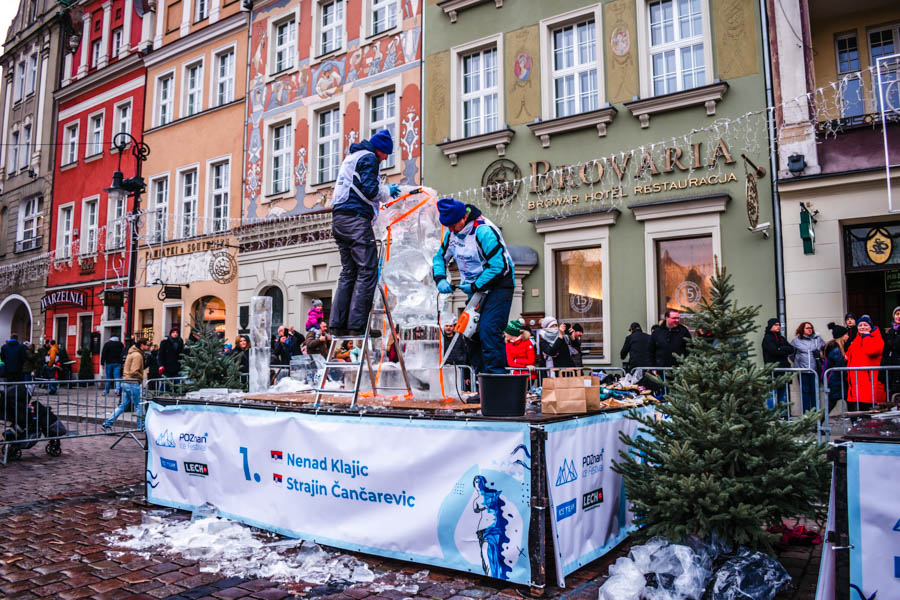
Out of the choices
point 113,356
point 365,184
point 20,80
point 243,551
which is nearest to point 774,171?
point 365,184

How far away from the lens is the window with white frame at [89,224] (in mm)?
24297

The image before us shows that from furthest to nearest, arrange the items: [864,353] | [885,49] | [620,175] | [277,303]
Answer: [277,303]
[620,175]
[885,49]
[864,353]

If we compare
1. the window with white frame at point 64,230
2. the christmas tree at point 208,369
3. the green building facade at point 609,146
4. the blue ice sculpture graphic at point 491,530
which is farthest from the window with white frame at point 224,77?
the blue ice sculpture graphic at point 491,530

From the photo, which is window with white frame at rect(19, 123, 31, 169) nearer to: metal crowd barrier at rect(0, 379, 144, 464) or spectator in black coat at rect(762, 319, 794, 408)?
metal crowd barrier at rect(0, 379, 144, 464)

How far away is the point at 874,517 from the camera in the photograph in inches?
123

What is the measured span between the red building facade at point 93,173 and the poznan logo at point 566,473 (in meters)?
21.0

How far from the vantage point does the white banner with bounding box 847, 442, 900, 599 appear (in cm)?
306

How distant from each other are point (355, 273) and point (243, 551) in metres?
2.49

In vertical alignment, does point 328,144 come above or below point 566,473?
above

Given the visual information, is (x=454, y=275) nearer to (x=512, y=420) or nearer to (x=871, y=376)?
(x=871, y=376)

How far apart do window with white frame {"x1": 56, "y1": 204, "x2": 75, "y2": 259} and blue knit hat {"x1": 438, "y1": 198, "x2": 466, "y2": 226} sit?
24.5m

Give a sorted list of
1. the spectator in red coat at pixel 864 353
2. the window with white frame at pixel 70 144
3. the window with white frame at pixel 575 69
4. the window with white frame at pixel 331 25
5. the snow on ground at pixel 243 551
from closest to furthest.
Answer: the snow on ground at pixel 243 551, the spectator in red coat at pixel 864 353, the window with white frame at pixel 575 69, the window with white frame at pixel 331 25, the window with white frame at pixel 70 144

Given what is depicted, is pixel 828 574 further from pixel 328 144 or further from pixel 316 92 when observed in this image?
pixel 316 92

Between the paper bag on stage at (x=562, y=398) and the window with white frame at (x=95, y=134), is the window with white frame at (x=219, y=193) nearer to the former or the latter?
the window with white frame at (x=95, y=134)
